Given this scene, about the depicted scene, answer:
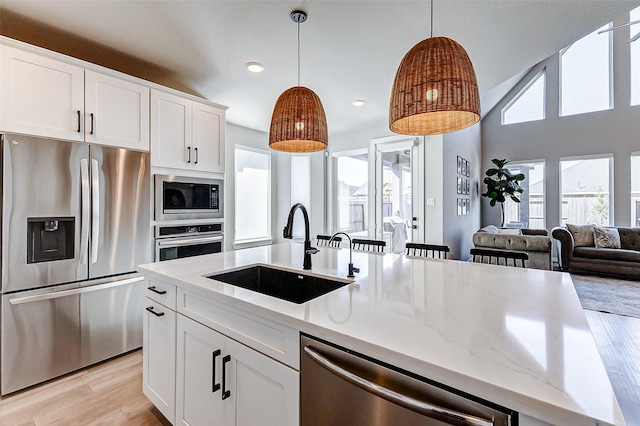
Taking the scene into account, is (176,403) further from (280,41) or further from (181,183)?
(280,41)

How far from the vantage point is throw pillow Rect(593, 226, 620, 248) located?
5.10 m

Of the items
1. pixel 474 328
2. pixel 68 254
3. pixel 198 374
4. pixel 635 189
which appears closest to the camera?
pixel 474 328

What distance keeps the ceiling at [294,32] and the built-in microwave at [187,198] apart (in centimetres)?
110

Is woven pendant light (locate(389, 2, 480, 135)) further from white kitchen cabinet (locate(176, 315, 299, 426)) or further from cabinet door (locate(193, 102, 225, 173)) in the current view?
cabinet door (locate(193, 102, 225, 173))

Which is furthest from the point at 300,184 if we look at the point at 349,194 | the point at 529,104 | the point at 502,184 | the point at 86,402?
the point at 529,104

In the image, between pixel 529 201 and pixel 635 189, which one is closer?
pixel 635 189

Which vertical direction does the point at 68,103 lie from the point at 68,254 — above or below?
above

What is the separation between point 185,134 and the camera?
2.96 m

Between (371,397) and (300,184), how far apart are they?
4.73 m

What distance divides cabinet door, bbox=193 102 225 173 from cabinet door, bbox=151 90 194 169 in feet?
0.23

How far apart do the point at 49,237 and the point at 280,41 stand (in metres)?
2.30

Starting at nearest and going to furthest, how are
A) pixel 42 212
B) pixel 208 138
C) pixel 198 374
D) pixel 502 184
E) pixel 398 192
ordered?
pixel 198 374 < pixel 42 212 < pixel 208 138 < pixel 398 192 < pixel 502 184

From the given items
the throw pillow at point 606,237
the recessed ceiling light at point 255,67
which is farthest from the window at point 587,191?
the recessed ceiling light at point 255,67

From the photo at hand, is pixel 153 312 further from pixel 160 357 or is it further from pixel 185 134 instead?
pixel 185 134
